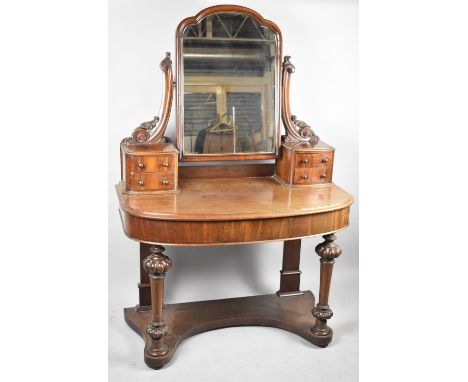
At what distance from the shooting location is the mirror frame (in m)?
3.56

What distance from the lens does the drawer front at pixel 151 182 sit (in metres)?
3.47

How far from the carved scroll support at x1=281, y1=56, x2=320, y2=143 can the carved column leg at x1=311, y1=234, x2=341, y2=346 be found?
0.63 m

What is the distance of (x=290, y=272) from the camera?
4262mm

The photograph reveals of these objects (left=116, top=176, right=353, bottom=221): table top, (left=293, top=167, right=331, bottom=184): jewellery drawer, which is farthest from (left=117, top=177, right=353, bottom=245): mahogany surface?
(left=293, top=167, right=331, bottom=184): jewellery drawer

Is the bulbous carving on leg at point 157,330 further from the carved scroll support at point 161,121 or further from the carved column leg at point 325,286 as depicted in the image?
the carved scroll support at point 161,121

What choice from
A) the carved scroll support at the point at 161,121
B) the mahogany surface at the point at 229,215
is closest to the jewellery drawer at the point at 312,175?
the mahogany surface at the point at 229,215

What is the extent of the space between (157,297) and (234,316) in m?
0.73

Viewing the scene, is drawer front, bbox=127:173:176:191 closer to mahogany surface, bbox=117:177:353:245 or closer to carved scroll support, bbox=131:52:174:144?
mahogany surface, bbox=117:177:353:245

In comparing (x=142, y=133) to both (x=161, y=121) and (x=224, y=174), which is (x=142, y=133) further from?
(x=224, y=174)

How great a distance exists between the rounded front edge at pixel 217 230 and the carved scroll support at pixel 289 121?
62cm

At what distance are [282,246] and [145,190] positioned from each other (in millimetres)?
1405

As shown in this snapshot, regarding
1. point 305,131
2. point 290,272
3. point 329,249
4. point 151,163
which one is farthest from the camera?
point 290,272

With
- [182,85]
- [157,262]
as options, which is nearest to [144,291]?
[157,262]

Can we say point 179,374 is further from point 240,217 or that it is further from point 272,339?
point 240,217
